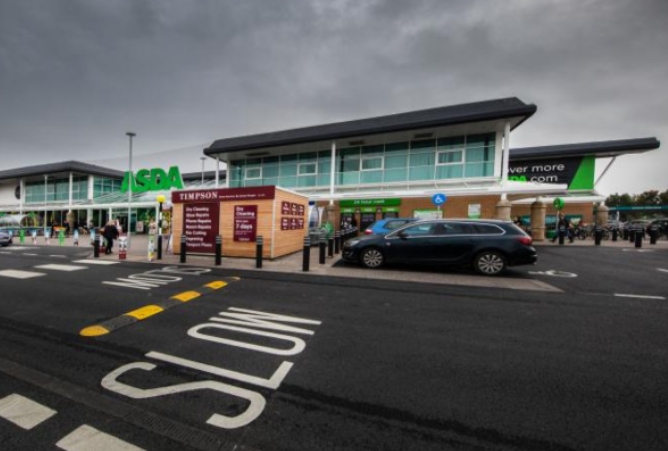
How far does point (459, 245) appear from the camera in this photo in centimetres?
807

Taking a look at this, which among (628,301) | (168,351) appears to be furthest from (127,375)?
(628,301)

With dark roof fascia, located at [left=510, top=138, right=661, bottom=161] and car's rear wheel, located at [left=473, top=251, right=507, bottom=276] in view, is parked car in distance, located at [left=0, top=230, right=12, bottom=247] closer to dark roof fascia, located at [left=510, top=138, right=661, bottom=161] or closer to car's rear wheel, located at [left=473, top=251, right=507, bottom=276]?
car's rear wheel, located at [left=473, top=251, right=507, bottom=276]

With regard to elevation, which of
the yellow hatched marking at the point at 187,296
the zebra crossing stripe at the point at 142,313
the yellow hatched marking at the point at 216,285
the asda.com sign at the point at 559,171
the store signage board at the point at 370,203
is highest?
the asda.com sign at the point at 559,171

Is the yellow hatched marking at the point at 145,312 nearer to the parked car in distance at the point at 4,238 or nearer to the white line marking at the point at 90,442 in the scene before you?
the white line marking at the point at 90,442

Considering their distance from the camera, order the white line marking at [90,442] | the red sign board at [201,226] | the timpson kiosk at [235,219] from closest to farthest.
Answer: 1. the white line marking at [90,442]
2. the timpson kiosk at [235,219]
3. the red sign board at [201,226]

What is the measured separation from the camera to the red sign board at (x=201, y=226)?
445 inches

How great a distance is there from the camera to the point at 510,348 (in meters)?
3.44

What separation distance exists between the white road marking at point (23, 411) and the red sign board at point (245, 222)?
8519 mm

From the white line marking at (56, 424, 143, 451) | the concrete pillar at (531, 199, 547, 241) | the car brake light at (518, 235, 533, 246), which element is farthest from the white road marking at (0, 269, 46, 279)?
the concrete pillar at (531, 199, 547, 241)

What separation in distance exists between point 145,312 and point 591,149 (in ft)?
126

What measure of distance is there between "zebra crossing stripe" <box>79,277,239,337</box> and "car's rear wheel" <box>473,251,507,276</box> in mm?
7062

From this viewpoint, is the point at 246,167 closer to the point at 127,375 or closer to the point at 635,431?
the point at 127,375

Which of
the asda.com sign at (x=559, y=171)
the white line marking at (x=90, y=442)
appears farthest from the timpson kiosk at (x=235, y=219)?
the asda.com sign at (x=559, y=171)

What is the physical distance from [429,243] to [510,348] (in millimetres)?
4975
